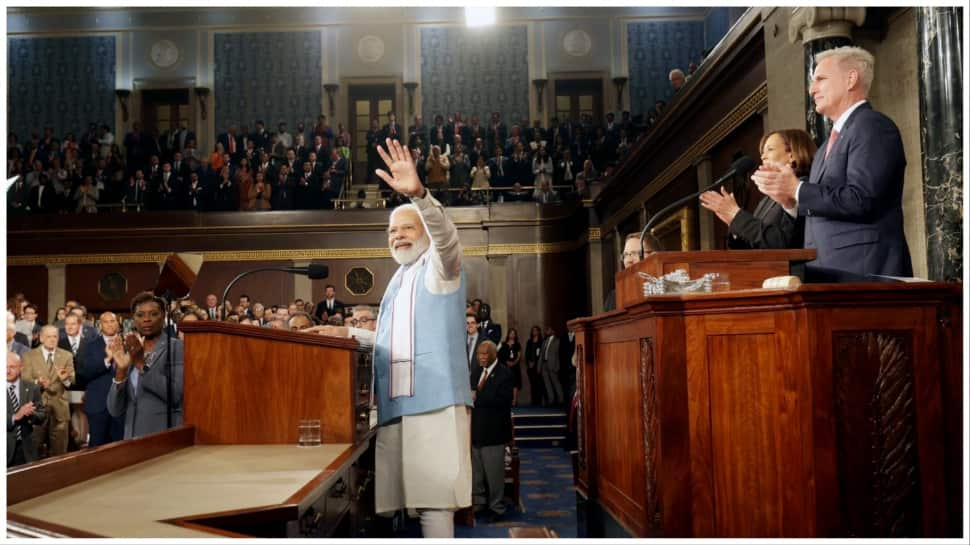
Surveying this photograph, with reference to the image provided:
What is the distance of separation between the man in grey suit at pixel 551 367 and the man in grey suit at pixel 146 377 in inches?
334

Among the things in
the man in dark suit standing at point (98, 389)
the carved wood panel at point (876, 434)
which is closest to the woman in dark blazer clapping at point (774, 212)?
the carved wood panel at point (876, 434)

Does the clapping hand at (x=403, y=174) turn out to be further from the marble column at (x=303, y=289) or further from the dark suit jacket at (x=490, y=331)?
the marble column at (x=303, y=289)

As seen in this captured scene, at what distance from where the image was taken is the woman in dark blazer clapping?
10.4 feet

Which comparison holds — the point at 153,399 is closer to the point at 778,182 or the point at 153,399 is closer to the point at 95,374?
the point at 95,374

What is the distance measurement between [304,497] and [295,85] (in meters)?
17.7

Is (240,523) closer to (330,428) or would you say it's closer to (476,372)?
(330,428)

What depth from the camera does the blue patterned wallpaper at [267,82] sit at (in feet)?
60.9

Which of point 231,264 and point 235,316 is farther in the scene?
point 231,264

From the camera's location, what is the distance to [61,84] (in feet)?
61.0

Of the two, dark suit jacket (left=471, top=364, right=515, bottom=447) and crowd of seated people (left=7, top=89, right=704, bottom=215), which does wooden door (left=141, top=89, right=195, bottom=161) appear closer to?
crowd of seated people (left=7, top=89, right=704, bottom=215)

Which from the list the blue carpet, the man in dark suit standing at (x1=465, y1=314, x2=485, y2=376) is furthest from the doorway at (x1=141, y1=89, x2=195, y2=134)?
the blue carpet

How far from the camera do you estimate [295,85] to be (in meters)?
18.6

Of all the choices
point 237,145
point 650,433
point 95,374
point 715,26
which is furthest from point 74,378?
point 715,26

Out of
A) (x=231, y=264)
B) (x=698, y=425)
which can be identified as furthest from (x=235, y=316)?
(x=698, y=425)
